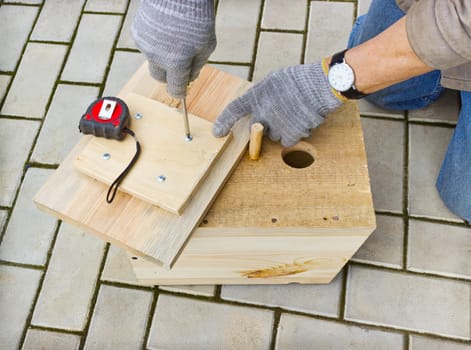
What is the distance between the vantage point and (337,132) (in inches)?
49.8

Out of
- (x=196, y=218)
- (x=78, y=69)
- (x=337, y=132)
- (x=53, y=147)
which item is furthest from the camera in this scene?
(x=78, y=69)

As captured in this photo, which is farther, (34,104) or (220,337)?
(34,104)

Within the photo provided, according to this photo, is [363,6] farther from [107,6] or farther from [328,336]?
[328,336]

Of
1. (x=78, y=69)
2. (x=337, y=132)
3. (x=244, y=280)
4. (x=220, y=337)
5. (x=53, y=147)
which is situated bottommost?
(x=220, y=337)

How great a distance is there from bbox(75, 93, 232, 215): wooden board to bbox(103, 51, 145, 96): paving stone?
2.52ft

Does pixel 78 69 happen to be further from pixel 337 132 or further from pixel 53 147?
pixel 337 132

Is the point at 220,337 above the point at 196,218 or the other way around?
the other way around

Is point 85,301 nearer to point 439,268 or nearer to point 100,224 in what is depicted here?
point 100,224

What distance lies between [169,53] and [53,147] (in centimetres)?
101

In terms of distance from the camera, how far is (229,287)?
158 centimetres

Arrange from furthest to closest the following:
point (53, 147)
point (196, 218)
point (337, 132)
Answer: point (53, 147), point (337, 132), point (196, 218)

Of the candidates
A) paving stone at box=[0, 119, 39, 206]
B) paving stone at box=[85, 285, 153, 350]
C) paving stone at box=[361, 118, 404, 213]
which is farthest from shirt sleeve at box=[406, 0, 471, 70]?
paving stone at box=[0, 119, 39, 206]

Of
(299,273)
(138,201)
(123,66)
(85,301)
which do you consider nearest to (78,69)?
(123,66)

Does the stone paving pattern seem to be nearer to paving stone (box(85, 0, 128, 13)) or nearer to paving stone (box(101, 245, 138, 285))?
paving stone (box(101, 245, 138, 285))
